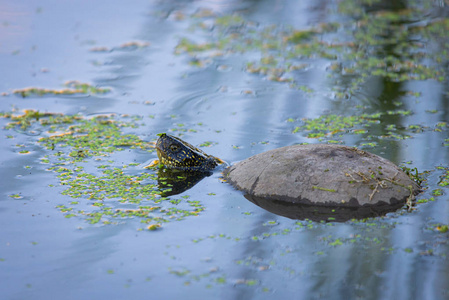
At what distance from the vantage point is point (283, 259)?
176 inches

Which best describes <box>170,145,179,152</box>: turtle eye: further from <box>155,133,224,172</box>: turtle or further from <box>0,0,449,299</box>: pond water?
<box>0,0,449,299</box>: pond water

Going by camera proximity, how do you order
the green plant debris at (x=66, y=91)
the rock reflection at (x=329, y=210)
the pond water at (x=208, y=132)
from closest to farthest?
the pond water at (x=208, y=132) < the rock reflection at (x=329, y=210) < the green plant debris at (x=66, y=91)

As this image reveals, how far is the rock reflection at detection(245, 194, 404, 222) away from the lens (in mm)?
5082

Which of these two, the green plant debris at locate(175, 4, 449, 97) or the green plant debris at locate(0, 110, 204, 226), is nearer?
the green plant debris at locate(0, 110, 204, 226)

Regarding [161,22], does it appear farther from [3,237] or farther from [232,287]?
[232,287]

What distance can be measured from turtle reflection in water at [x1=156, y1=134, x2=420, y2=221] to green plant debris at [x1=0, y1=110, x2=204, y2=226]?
60 cm

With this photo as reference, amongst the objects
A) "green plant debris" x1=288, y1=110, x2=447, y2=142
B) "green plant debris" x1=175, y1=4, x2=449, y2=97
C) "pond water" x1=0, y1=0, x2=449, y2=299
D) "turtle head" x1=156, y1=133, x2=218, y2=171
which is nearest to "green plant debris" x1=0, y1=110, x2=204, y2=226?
"pond water" x1=0, y1=0, x2=449, y2=299

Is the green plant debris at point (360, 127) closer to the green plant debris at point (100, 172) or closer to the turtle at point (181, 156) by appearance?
the turtle at point (181, 156)

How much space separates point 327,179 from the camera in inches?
208

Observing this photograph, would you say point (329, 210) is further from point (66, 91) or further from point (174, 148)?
point (66, 91)

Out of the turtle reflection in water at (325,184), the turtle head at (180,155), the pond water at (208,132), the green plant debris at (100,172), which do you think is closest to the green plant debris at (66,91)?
the pond water at (208,132)

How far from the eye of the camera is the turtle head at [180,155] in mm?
6258

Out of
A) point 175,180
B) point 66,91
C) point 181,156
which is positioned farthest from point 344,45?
point 175,180

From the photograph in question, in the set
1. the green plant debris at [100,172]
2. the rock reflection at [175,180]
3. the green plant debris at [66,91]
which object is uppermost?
the green plant debris at [66,91]
